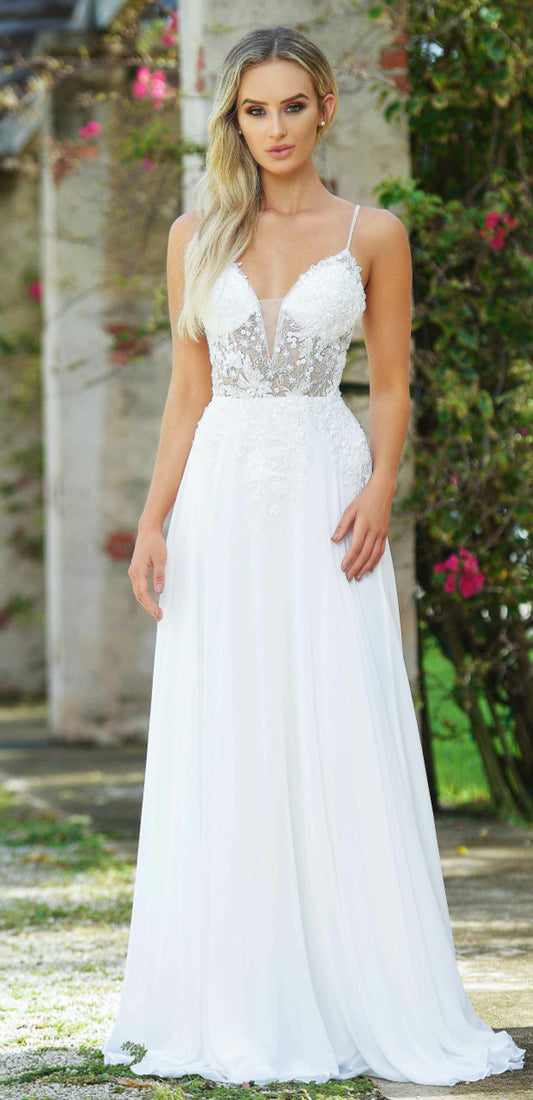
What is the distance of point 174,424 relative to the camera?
9.00 ft

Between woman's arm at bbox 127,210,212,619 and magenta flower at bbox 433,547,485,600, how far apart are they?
179 cm

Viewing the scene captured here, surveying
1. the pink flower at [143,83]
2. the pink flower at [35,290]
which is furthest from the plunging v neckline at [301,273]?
the pink flower at [35,290]

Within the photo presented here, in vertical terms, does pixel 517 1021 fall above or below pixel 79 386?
below

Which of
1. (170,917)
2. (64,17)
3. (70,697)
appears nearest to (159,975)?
(170,917)

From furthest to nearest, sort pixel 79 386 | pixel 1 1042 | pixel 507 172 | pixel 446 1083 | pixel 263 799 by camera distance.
→ pixel 79 386 → pixel 507 172 → pixel 1 1042 → pixel 263 799 → pixel 446 1083

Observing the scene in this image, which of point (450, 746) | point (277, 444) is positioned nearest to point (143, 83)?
point (450, 746)

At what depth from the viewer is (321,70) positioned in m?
2.57

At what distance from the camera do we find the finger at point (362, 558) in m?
2.57

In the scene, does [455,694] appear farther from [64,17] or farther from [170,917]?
[64,17]

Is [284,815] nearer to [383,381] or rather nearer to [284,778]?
[284,778]

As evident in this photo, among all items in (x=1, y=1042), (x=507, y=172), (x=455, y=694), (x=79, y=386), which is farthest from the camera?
(x=79, y=386)

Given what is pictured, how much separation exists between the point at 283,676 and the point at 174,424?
0.54 metres

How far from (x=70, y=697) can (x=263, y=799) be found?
4.94m

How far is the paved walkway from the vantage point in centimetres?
270
